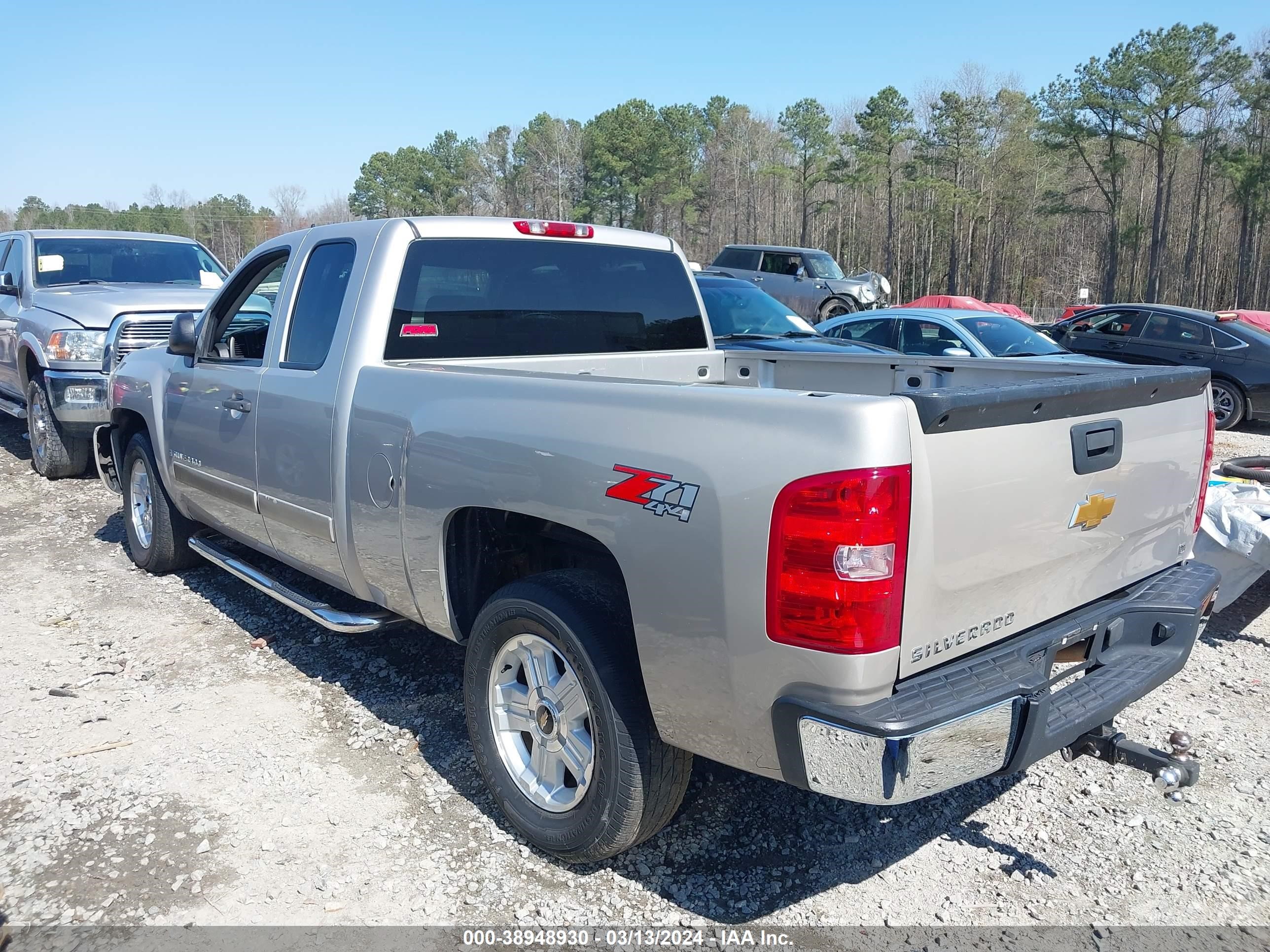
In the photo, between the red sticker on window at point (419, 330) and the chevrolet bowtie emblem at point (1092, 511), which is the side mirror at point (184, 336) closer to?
the red sticker on window at point (419, 330)

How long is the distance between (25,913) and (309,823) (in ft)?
2.73

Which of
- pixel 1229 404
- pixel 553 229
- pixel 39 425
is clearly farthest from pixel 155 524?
pixel 1229 404

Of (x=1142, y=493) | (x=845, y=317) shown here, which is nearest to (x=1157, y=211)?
(x=845, y=317)

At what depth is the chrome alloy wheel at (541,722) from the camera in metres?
2.85

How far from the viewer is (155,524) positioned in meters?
5.66

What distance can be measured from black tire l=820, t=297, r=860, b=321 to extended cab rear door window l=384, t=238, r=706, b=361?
17.3 meters

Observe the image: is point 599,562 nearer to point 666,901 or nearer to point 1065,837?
point 666,901

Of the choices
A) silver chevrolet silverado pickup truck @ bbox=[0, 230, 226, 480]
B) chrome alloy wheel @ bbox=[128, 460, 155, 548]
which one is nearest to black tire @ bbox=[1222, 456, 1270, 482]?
chrome alloy wheel @ bbox=[128, 460, 155, 548]

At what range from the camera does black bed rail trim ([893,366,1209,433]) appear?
2.15 m

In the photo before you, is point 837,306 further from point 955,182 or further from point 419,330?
point 955,182

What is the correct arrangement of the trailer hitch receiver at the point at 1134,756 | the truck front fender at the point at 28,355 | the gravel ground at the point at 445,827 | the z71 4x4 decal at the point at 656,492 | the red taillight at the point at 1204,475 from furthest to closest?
the truck front fender at the point at 28,355, the red taillight at the point at 1204,475, the gravel ground at the point at 445,827, the trailer hitch receiver at the point at 1134,756, the z71 4x4 decal at the point at 656,492

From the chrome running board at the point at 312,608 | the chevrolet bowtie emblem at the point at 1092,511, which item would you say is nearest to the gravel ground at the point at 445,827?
the chrome running board at the point at 312,608

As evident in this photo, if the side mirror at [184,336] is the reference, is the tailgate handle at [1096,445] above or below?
below

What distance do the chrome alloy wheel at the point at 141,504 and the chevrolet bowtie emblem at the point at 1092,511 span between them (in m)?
5.23
